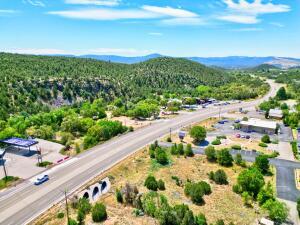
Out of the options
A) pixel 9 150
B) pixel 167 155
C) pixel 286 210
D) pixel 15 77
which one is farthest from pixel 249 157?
pixel 15 77

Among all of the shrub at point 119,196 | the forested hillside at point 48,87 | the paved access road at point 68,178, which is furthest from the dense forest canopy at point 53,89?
the shrub at point 119,196

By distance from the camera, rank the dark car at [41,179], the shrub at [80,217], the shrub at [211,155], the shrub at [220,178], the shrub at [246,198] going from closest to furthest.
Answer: the shrub at [80,217] < the shrub at [246,198] < the dark car at [41,179] < the shrub at [220,178] < the shrub at [211,155]

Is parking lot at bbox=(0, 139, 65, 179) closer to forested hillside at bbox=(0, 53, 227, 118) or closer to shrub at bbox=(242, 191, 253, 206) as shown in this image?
forested hillside at bbox=(0, 53, 227, 118)

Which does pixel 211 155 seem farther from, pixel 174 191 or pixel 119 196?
pixel 119 196

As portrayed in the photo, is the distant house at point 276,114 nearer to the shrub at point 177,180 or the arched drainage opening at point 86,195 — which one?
the shrub at point 177,180

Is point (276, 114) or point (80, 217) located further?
point (276, 114)

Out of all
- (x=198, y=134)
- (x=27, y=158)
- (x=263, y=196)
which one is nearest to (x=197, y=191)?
(x=263, y=196)
